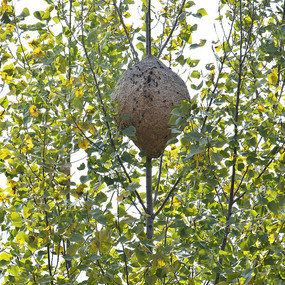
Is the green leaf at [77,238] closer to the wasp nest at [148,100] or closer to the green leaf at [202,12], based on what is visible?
the wasp nest at [148,100]

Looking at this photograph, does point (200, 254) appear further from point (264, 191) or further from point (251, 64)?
point (251, 64)

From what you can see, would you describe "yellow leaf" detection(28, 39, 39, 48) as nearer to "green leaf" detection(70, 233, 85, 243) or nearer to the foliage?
the foliage

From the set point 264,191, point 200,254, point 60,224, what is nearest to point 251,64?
point 264,191

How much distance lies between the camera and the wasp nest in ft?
7.92

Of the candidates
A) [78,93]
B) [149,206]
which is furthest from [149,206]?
[78,93]

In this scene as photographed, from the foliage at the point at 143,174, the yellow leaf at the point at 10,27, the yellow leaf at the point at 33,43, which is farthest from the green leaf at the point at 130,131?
the yellow leaf at the point at 10,27

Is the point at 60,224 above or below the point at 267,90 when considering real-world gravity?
Answer: below

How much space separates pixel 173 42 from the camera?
10.8 ft

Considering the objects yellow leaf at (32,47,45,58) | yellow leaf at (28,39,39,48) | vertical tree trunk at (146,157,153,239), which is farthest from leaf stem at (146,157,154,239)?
yellow leaf at (28,39,39,48)

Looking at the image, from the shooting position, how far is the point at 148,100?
240cm

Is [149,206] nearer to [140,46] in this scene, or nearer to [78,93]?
[78,93]

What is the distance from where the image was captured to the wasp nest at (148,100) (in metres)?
2.41

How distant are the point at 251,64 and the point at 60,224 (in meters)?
1.74

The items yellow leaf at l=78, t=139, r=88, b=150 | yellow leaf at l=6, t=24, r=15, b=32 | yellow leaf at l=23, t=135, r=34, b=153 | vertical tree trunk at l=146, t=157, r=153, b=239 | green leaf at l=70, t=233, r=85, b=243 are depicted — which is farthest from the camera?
yellow leaf at l=6, t=24, r=15, b=32
